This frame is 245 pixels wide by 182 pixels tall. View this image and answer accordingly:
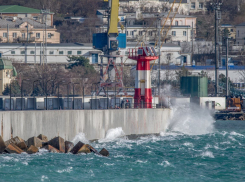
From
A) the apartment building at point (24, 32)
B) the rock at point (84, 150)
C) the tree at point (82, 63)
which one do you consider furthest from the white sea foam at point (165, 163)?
the apartment building at point (24, 32)

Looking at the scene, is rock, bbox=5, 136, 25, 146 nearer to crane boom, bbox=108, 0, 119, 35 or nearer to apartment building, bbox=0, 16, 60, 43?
crane boom, bbox=108, 0, 119, 35

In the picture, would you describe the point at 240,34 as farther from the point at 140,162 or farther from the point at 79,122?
the point at 140,162

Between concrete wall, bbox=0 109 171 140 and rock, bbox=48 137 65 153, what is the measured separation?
2357mm

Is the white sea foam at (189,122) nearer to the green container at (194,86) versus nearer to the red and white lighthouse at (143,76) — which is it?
the red and white lighthouse at (143,76)

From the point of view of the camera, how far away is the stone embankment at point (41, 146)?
36438mm

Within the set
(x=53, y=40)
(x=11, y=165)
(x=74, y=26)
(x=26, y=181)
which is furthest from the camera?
(x=74, y=26)

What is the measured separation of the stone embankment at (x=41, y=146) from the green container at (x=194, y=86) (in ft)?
150

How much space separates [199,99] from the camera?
7838 cm

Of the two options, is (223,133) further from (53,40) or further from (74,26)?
(74,26)

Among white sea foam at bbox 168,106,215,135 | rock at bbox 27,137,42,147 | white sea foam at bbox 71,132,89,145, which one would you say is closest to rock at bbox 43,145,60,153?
rock at bbox 27,137,42,147

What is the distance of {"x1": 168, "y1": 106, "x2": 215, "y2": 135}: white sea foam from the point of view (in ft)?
179

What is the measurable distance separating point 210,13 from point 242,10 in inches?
449

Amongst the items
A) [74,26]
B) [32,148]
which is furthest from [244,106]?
[74,26]

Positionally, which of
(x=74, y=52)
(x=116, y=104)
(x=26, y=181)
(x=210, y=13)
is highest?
(x=210, y=13)
